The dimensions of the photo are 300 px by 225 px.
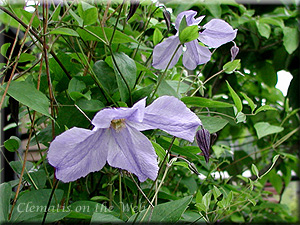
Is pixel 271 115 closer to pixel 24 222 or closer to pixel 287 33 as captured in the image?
pixel 287 33

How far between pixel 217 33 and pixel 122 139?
21cm

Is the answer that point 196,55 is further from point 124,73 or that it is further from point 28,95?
point 28,95

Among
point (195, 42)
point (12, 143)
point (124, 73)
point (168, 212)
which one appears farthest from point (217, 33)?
point (12, 143)

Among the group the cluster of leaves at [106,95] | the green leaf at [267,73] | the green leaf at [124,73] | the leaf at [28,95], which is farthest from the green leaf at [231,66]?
the green leaf at [267,73]

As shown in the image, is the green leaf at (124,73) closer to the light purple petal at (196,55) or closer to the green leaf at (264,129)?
the light purple petal at (196,55)

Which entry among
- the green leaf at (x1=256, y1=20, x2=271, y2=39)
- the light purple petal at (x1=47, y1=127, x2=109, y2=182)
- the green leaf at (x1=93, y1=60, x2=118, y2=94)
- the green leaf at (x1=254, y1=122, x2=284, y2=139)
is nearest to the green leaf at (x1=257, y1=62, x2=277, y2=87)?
the green leaf at (x1=256, y1=20, x2=271, y2=39)

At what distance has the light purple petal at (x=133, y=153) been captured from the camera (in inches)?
12.9

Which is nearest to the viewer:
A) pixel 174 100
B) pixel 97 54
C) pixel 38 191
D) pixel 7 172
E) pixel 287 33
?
pixel 174 100

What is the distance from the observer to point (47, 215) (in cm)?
39

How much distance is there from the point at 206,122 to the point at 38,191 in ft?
0.89

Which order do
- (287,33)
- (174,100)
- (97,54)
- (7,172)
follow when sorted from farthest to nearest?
1. (7,172)
2. (287,33)
3. (97,54)
4. (174,100)

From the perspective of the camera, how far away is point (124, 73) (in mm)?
425

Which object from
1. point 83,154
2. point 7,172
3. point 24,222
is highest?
point 83,154

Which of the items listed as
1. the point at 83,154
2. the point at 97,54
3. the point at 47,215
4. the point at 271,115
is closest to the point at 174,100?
the point at 83,154
